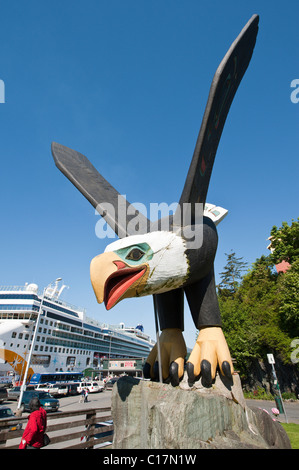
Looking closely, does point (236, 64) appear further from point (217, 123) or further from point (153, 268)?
point (153, 268)

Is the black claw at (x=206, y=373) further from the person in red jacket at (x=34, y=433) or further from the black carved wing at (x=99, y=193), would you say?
the person in red jacket at (x=34, y=433)

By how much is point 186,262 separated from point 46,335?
114 feet

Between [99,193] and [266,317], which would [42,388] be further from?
[99,193]

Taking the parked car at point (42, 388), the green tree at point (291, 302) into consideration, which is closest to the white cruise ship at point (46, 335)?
the parked car at point (42, 388)

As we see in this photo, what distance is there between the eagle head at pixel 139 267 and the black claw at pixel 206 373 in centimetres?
96

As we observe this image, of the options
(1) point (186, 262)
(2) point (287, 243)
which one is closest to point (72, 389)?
(2) point (287, 243)

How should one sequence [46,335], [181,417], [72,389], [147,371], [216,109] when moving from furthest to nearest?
[46,335] < [72,389] < [147,371] < [216,109] < [181,417]

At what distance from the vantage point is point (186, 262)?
3.08 metres

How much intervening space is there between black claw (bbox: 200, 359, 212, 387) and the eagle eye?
1462 millimetres

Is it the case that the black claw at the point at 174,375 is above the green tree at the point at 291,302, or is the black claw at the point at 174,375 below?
below

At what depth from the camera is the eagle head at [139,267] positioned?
8.75 feet

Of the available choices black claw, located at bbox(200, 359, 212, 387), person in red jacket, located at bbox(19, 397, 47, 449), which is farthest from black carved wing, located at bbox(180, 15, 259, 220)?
person in red jacket, located at bbox(19, 397, 47, 449)
